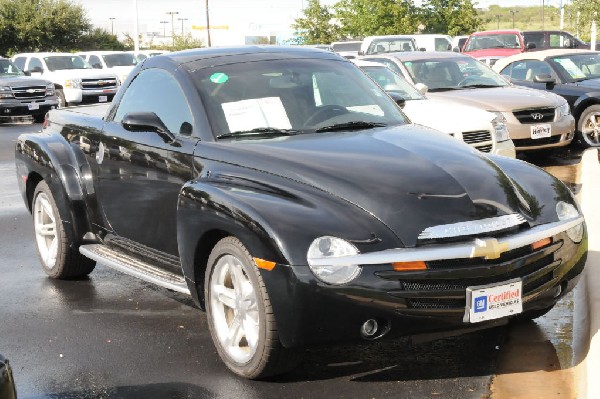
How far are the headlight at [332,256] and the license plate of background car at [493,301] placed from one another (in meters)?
0.59

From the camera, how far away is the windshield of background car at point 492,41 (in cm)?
2733

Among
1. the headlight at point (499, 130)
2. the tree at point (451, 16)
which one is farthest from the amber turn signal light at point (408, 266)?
the tree at point (451, 16)

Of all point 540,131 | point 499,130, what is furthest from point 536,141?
point 499,130

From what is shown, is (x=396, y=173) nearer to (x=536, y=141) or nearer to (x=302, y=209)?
(x=302, y=209)

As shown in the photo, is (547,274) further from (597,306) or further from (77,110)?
(77,110)

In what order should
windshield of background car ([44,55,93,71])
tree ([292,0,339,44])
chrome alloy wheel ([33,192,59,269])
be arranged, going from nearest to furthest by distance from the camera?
chrome alloy wheel ([33,192,59,269])
windshield of background car ([44,55,93,71])
tree ([292,0,339,44])

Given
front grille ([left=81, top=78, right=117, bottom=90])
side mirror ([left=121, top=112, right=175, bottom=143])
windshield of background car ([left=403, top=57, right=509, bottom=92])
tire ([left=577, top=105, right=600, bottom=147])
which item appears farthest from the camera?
front grille ([left=81, top=78, right=117, bottom=90])

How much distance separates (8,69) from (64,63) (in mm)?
3882

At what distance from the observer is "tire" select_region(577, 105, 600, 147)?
1488 cm

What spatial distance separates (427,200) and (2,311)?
3.42 m

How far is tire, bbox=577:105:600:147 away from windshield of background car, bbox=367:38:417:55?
1325 centimetres

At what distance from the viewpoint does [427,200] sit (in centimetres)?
489

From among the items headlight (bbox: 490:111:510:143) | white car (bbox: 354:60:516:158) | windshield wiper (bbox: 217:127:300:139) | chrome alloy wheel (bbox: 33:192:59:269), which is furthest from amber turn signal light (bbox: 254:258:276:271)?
headlight (bbox: 490:111:510:143)

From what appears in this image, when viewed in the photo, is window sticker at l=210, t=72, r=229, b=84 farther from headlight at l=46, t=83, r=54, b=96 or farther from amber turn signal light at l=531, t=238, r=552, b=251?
headlight at l=46, t=83, r=54, b=96
